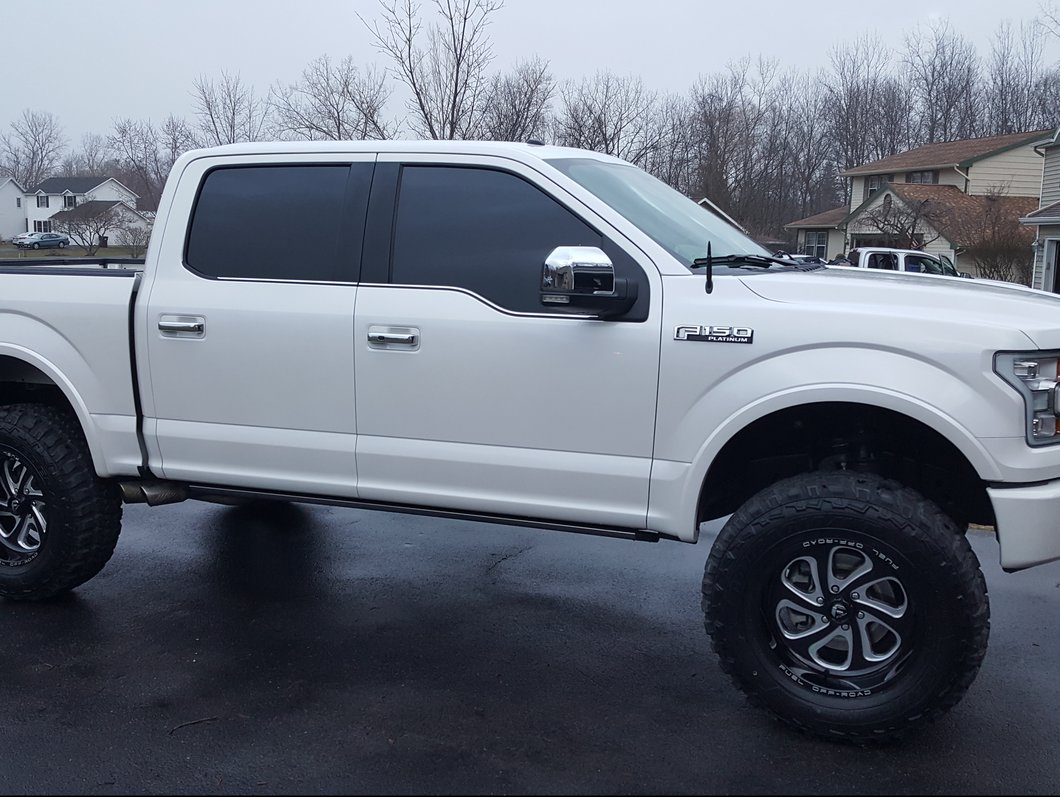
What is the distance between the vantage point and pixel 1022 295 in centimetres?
388

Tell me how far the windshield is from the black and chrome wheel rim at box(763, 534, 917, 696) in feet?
4.06

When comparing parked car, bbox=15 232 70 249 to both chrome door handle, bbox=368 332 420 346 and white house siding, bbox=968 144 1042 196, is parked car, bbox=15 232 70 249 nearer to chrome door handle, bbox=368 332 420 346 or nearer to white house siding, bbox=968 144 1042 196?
white house siding, bbox=968 144 1042 196

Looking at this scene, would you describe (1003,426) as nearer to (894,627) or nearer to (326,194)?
(894,627)

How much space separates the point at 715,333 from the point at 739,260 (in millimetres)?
581

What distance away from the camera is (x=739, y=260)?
4.14 metres

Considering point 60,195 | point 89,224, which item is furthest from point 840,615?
point 60,195

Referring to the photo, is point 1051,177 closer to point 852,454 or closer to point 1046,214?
point 1046,214

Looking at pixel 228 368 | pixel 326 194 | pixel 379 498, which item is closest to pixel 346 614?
pixel 379 498

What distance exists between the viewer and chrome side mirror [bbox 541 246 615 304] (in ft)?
12.0

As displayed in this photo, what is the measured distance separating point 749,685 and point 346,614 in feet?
6.76

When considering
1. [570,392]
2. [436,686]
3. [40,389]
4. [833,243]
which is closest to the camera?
[570,392]

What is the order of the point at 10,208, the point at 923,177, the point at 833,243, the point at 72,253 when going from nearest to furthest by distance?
the point at 923,177 < the point at 72,253 < the point at 833,243 < the point at 10,208

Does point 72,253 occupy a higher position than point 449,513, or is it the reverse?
point 72,253

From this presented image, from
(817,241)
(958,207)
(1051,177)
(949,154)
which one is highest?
(949,154)
